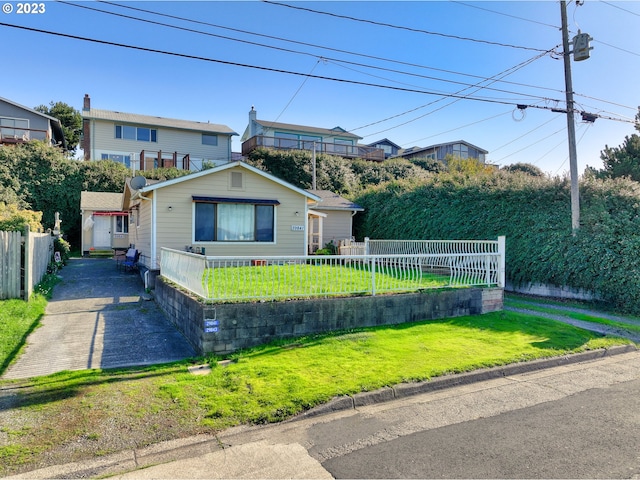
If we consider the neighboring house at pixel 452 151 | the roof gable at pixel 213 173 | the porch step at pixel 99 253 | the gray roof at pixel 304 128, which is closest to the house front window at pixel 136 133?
the gray roof at pixel 304 128

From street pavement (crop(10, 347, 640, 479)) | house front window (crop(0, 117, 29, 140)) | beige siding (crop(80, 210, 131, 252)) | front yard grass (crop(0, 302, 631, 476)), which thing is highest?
house front window (crop(0, 117, 29, 140))

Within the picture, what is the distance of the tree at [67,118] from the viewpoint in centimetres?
4109

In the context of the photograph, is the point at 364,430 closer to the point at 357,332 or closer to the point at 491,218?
the point at 357,332

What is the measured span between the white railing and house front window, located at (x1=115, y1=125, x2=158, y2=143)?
25.3 meters

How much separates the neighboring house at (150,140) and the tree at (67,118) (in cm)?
1170

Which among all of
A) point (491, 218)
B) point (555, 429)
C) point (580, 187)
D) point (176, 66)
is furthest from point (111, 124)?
point (555, 429)

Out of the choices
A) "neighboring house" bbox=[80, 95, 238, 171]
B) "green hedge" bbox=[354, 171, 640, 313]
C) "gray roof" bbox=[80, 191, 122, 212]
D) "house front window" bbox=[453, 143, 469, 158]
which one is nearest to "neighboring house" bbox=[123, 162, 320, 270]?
"green hedge" bbox=[354, 171, 640, 313]

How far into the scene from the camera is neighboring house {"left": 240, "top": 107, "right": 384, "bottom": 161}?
34312 mm

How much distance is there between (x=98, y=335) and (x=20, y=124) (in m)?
29.5

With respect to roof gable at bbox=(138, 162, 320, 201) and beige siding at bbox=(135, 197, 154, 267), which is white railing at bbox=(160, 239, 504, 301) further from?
beige siding at bbox=(135, 197, 154, 267)

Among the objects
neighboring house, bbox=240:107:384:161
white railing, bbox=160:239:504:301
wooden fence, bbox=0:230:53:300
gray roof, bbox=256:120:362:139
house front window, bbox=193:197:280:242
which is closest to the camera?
white railing, bbox=160:239:504:301

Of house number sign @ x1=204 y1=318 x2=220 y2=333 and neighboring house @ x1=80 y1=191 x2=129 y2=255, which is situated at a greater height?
neighboring house @ x1=80 y1=191 x2=129 y2=255

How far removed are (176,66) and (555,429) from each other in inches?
419

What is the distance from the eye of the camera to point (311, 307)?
686cm
